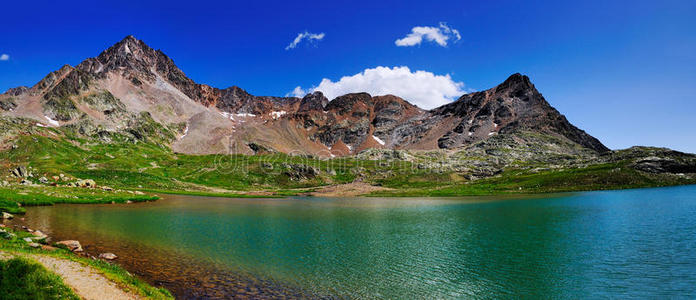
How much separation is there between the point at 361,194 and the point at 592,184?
101 meters

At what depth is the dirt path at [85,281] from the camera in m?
17.3

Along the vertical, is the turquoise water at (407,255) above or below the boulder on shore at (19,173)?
below

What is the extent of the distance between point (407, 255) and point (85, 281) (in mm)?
26818

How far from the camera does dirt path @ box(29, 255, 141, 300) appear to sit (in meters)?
17.3

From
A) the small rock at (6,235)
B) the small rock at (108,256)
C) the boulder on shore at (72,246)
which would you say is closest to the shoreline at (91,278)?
the small rock at (6,235)

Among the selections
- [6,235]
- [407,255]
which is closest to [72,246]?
[6,235]

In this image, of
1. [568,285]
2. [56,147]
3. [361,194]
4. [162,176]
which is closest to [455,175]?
[361,194]

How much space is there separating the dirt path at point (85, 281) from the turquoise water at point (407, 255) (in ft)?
14.4

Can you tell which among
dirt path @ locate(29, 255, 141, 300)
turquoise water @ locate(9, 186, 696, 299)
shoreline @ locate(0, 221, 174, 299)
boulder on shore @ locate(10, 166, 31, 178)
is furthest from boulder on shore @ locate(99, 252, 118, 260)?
boulder on shore @ locate(10, 166, 31, 178)

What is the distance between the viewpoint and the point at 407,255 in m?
34.1

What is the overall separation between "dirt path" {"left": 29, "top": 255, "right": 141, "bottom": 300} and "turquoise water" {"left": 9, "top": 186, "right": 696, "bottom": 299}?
438cm

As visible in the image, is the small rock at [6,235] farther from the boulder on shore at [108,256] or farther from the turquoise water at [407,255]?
the boulder on shore at [108,256]

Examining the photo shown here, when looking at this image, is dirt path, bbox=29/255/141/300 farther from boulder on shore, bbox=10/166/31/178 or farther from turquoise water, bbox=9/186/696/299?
boulder on shore, bbox=10/166/31/178

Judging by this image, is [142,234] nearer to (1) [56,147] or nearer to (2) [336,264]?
(2) [336,264]
